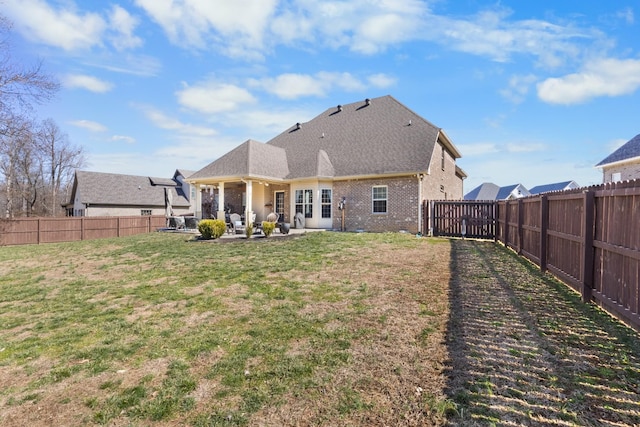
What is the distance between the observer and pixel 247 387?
272 centimetres

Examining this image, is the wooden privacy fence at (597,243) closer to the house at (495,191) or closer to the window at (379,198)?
the window at (379,198)

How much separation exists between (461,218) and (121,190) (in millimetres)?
31096

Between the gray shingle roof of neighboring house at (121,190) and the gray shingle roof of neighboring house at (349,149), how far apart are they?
1635 cm

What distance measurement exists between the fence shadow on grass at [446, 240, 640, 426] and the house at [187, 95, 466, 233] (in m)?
10.9

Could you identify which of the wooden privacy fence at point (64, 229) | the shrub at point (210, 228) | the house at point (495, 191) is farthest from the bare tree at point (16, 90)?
the house at point (495, 191)

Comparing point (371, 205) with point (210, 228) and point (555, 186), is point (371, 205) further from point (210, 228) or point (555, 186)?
point (555, 186)

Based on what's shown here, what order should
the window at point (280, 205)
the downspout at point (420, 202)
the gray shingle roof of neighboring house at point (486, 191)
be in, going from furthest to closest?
the gray shingle roof of neighboring house at point (486, 191) → the window at point (280, 205) → the downspout at point (420, 202)

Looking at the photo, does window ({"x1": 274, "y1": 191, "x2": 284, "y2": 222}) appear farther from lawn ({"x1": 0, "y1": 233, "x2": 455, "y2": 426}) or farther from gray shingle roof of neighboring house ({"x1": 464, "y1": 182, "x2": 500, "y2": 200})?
gray shingle roof of neighboring house ({"x1": 464, "y1": 182, "x2": 500, "y2": 200})

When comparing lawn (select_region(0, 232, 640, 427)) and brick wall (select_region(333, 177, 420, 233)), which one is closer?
lawn (select_region(0, 232, 640, 427))

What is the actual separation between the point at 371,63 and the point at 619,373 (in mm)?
15420

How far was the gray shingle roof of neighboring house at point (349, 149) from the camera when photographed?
16.3 m

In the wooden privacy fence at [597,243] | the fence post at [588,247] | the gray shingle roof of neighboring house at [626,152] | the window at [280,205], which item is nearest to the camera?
the wooden privacy fence at [597,243]

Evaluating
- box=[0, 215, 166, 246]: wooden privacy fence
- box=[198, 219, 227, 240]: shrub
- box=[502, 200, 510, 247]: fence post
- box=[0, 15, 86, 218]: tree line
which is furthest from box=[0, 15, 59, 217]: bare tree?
box=[502, 200, 510, 247]: fence post

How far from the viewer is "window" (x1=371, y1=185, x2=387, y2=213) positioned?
16203 millimetres
